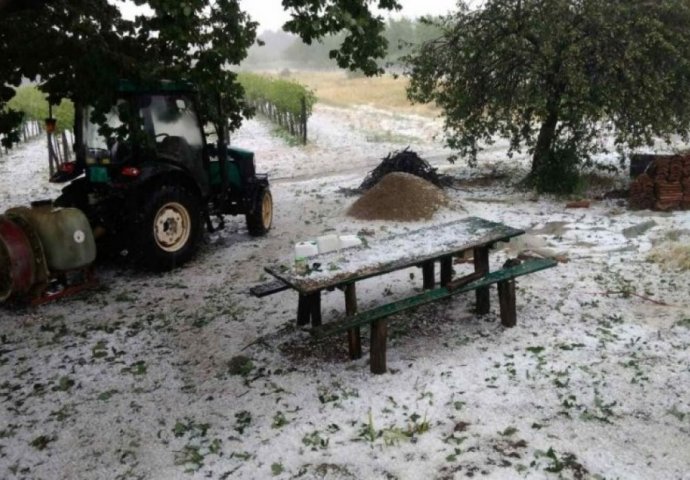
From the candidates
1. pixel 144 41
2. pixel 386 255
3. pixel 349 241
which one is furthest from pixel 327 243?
pixel 144 41

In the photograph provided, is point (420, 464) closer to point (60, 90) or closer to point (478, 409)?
point (478, 409)

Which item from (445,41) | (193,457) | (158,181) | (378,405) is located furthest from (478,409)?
(445,41)

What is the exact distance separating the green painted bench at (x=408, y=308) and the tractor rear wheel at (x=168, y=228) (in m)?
2.99

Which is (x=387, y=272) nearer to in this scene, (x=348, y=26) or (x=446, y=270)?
(x=446, y=270)

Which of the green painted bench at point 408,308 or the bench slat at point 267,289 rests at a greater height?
the bench slat at point 267,289

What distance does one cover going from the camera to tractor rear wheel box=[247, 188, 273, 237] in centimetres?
845

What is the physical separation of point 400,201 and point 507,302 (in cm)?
449

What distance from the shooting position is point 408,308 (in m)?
4.84

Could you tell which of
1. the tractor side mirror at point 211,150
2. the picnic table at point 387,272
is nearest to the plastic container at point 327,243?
the picnic table at point 387,272

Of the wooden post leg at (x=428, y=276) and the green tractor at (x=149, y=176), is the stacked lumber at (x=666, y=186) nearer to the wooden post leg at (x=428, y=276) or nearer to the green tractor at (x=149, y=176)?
the wooden post leg at (x=428, y=276)

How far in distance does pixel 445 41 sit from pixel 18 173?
461 inches

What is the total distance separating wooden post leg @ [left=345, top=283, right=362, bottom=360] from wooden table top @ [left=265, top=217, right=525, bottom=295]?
0.54 ft

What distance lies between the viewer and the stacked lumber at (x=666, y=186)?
914 cm

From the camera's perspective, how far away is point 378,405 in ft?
13.1
